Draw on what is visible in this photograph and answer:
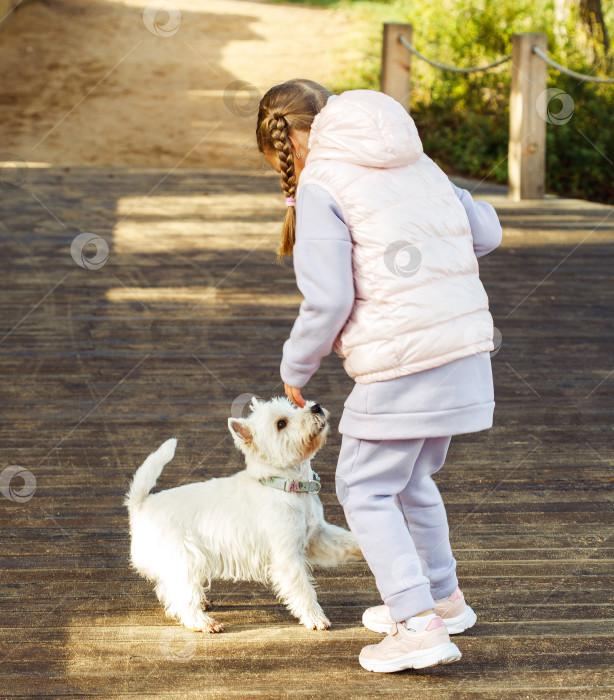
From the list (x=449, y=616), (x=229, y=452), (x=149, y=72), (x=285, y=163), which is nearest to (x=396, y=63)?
(x=229, y=452)

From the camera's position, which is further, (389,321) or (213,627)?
(213,627)

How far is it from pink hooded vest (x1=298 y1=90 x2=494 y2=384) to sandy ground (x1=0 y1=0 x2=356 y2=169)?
8.31m

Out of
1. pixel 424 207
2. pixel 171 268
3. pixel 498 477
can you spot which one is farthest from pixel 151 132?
pixel 424 207

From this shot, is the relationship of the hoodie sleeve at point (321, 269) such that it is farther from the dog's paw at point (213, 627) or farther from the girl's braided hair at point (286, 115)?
the dog's paw at point (213, 627)

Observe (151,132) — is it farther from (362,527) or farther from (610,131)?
(362,527)

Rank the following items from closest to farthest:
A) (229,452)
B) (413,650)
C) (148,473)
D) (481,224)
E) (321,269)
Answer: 1. (321,269)
2. (413,650)
3. (481,224)
4. (148,473)
5. (229,452)

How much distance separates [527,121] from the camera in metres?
8.30

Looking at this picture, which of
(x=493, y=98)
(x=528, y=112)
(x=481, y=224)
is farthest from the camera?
(x=493, y=98)

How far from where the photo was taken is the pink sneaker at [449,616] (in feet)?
8.88

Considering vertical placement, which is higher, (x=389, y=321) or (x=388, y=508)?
(x=389, y=321)

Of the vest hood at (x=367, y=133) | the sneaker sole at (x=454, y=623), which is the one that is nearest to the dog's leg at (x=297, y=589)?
the sneaker sole at (x=454, y=623)

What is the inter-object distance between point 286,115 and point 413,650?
144 centimetres

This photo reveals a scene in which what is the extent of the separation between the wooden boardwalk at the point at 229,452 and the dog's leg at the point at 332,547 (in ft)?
0.38

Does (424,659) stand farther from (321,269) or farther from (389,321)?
(321,269)
